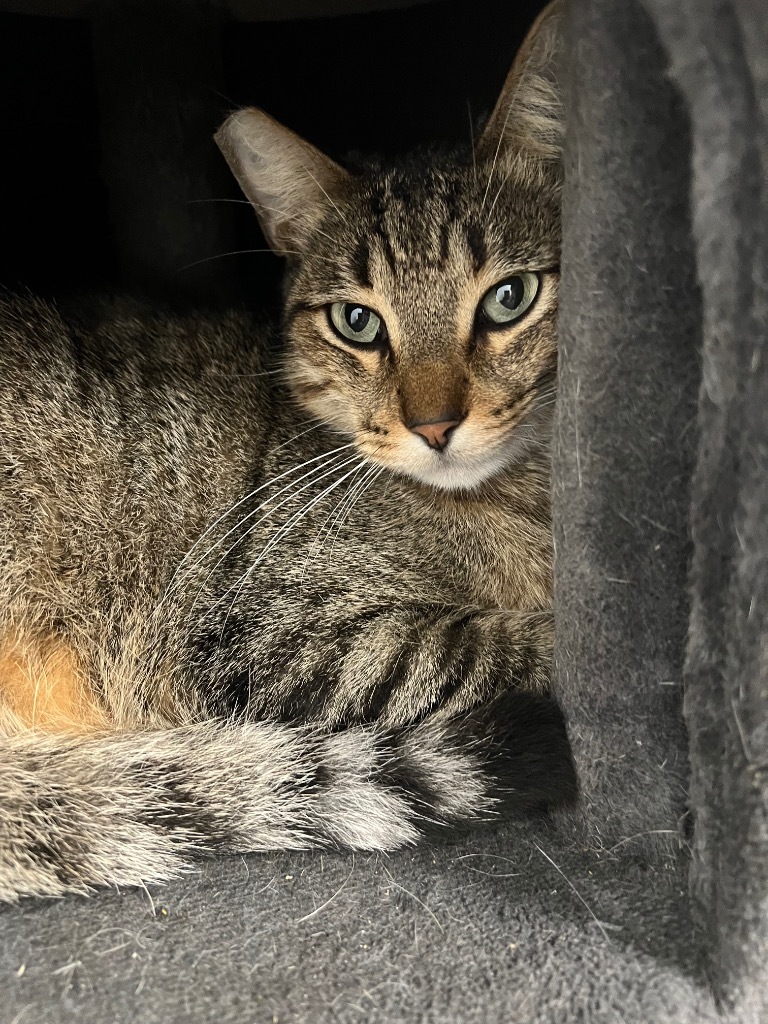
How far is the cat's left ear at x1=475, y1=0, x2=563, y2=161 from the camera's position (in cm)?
115

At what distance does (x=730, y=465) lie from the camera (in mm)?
760

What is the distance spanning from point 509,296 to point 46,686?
83 cm

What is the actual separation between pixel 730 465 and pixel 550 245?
0.56 metres

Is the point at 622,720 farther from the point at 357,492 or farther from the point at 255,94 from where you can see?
the point at 255,94

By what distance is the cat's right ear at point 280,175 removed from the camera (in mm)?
1330

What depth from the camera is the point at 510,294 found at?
47.3 inches

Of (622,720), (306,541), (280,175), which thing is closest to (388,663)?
(306,541)

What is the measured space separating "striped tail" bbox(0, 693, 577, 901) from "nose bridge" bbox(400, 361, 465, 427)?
362 millimetres

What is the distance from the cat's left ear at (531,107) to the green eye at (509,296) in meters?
0.19

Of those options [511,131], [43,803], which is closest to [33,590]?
[43,803]

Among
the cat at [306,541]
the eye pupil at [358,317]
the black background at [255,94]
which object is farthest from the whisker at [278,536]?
the black background at [255,94]

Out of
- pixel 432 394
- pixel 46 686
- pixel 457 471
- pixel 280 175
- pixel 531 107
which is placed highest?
pixel 531 107

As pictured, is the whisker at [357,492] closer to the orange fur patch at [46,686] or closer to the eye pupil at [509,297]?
the eye pupil at [509,297]

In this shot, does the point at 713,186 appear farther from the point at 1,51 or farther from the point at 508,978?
the point at 1,51
